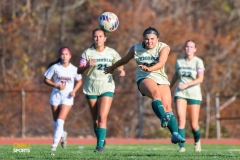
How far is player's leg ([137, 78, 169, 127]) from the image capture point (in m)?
9.57

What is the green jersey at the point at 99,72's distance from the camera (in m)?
11.5

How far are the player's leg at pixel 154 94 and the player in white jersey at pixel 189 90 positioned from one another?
2.67 metres

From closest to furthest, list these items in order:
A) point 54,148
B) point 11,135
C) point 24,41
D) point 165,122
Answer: point 165,122
point 54,148
point 11,135
point 24,41

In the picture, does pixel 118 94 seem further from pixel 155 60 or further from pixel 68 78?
pixel 155 60

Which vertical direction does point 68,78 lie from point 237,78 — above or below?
below

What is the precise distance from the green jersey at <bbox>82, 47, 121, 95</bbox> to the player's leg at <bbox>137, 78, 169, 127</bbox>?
1.42 metres

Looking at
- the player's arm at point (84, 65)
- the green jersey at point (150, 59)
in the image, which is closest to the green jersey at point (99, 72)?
the player's arm at point (84, 65)

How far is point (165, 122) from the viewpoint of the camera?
946 cm

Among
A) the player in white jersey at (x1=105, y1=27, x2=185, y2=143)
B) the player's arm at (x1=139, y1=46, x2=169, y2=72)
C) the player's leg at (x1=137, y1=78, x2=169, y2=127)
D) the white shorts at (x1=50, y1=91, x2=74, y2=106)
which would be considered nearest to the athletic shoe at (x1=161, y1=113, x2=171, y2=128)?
the player's leg at (x1=137, y1=78, x2=169, y2=127)

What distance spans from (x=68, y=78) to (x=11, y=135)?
9583 millimetres

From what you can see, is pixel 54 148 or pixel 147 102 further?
pixel 147 102

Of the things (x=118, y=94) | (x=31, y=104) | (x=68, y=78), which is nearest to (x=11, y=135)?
(x=31, y=104)
